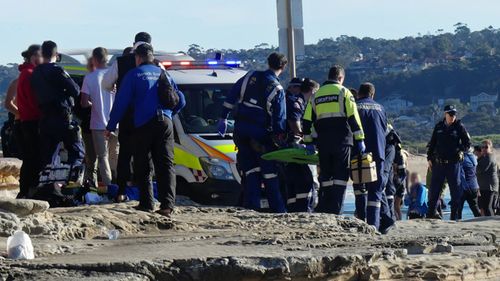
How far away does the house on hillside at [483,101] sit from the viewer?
315ft

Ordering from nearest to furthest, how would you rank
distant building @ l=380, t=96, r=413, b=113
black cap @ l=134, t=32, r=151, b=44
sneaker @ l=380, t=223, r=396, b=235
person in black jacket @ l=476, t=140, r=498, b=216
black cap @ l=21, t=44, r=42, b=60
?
black cap @ l=134, t=32, r=151, b=44, sneaker @ l=380, t=223, r=396, b=235, black cap @ l=21, t=44, r=42, b=60, person in black jacket @ l=476, t=140, r=498, b=216, distant building @ l=380, t=96, r=413, b=113

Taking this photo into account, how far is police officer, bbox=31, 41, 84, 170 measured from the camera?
46.2ft

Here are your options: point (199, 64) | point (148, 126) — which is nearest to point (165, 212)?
point (148, 126)

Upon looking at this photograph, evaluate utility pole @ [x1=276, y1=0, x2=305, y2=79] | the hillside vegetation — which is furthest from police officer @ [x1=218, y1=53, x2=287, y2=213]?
the hillside vegetation

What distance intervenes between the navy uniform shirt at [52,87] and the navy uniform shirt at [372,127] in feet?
9.82

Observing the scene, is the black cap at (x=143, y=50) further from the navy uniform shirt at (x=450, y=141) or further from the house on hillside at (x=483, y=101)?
the house on hillside at (x=483, y=101)

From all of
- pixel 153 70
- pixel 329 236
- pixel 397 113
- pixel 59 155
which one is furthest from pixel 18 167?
pixel 397 113

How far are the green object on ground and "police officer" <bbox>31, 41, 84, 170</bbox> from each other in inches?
79.8

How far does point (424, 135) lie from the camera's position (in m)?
82.9

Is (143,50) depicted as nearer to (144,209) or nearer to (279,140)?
(144,209)

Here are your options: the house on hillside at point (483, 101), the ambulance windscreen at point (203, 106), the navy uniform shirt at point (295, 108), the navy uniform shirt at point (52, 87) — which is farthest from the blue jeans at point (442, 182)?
the house on hillside at point (483, 101)

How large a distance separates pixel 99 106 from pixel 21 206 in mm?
4354

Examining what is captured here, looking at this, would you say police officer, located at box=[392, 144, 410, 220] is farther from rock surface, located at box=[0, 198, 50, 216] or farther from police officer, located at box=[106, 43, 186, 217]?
rock surface, located at box=[0, 198, 50, 216]

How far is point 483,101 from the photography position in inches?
3797
